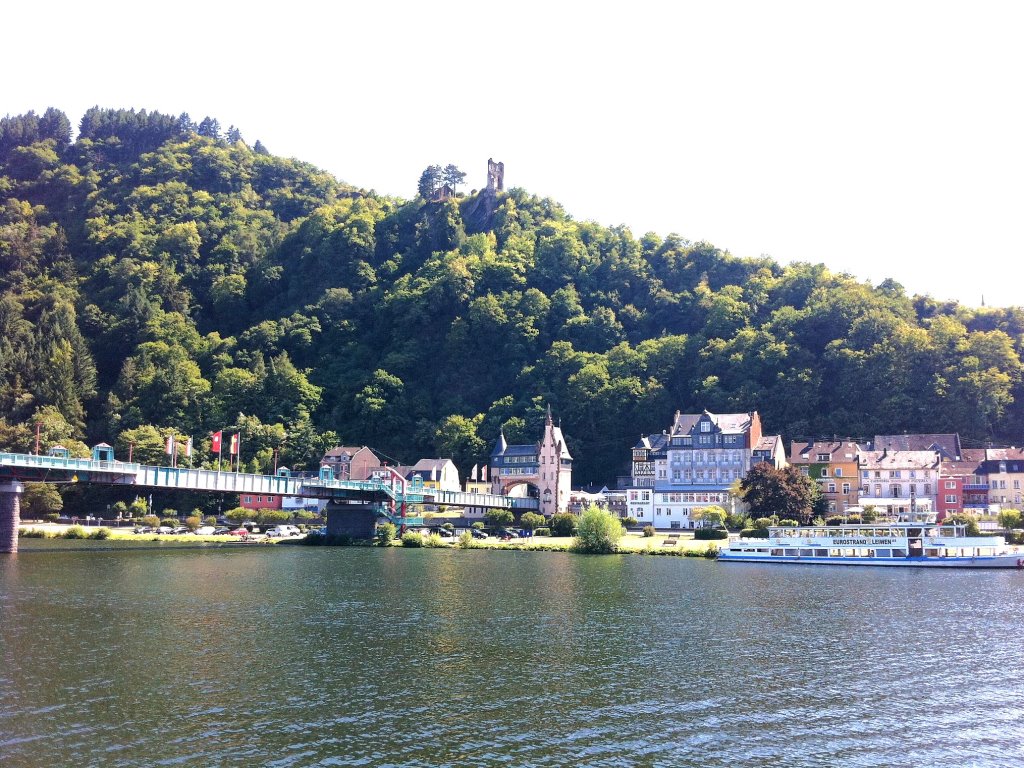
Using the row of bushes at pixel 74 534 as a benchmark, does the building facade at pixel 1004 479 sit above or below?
above

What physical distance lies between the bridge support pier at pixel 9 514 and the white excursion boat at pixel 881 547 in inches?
2349

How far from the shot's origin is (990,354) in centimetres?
13112

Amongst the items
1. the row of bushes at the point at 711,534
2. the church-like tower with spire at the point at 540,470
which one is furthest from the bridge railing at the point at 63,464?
the church-like tower with spire at the point at 540,470

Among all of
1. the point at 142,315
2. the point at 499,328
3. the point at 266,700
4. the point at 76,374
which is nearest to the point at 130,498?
the point at 76,374

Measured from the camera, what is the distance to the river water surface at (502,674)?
87.8 feet

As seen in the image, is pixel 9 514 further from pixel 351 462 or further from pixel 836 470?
pixel 836 470

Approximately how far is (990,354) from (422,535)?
78000 millimetres

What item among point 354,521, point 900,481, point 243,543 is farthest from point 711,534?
point 243,543

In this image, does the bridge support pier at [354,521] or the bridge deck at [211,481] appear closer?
the bridge deck at [211,481]

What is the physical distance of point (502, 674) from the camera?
35719 millimetres

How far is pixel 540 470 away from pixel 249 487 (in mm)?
51758

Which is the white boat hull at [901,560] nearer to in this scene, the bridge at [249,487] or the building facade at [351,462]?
the bridge at [249,487]

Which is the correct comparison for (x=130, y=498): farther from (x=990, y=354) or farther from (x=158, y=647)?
(x=990, y=354)

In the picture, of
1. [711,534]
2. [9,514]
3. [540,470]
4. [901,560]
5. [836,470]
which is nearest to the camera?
[9,514]
